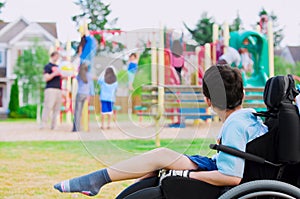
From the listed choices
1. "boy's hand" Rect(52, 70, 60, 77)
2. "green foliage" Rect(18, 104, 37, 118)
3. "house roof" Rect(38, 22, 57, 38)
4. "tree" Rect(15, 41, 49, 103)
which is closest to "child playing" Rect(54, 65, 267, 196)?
"boy's hand" Rect(52, 70, 60, 77)

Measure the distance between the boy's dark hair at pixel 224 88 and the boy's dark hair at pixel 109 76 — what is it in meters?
0.55

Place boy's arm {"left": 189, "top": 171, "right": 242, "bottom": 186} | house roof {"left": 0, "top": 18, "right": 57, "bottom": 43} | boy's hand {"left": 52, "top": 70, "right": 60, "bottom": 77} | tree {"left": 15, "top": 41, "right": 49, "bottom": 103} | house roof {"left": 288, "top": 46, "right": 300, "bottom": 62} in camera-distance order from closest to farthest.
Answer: boy's arm {"left": 189, "top": 171, "right": 242, "bottom": 186}
boy's hand {"left": 52, "top": 70, "right": 60, "bottom": 77}
tree {"left": 15, "top": 41, "right": 49, "bottom": 103}
house roof {"left": 0, "top": 18, "right": 57, "bottom": 43}
house roof {"left": 288, "top": 46, "right": 300, "bottom": 62}

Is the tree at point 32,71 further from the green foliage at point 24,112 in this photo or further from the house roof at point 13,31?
the house roof at point 13,31

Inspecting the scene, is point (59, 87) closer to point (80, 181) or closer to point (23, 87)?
point (80, 181)

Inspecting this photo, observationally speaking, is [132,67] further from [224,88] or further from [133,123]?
[224,88]

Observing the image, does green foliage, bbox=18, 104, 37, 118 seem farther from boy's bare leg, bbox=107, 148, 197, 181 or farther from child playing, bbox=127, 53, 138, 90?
boy's bare leg, bbox=107, 148, 197, 181

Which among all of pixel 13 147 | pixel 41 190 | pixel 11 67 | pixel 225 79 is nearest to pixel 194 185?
pixel 225 79

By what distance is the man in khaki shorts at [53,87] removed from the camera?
9.59 m

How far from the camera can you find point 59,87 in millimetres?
9883

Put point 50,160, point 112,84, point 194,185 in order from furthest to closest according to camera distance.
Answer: point 50,160 → point 112,84 → point 194,185

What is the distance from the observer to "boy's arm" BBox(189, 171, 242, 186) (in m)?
1.76

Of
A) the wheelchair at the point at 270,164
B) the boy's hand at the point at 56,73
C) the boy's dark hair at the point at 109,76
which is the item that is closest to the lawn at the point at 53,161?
the wheelchair at the point at 270,164

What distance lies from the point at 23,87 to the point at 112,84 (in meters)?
19.4

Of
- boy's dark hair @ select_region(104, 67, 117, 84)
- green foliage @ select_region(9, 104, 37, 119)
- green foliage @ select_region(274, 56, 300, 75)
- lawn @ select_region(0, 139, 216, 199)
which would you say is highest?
green foliage @ select_region(274, 56, 300, 75)
